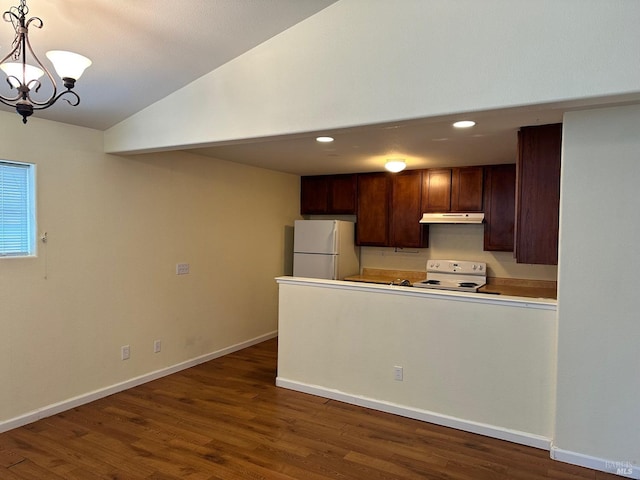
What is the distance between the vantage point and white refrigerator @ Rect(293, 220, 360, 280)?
5.56 metres

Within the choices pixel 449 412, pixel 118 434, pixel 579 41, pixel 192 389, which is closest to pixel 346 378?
pixel 449 412

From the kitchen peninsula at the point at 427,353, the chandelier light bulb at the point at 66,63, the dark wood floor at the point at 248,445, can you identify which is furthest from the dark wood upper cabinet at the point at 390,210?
the chandelier light bulb at the point at 66,63

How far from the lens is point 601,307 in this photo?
2713mm

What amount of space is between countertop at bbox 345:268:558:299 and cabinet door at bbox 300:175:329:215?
1103mm

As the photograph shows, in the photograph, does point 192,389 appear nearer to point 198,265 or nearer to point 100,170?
point 198,265

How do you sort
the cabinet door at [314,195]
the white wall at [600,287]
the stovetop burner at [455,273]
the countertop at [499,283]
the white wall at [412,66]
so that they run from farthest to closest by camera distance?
1. the cabinet door at [314,195]
2. the stovetop burner at [455,273]
3. the countertop at [499,283]
4. the white wall at [600,287]
5. the white wall at [412,66]

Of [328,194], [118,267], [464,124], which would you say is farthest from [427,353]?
[328,194]

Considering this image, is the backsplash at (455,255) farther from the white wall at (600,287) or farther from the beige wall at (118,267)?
the white wall at (600,287)

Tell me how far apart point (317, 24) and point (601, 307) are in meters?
2.52

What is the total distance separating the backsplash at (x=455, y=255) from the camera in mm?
5070

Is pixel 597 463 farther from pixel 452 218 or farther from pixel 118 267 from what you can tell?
pixel 118 267

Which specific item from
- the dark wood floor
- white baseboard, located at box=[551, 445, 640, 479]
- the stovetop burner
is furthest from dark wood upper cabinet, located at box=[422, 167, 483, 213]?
white baseboard, located at box=[551, 445, 640, 479]

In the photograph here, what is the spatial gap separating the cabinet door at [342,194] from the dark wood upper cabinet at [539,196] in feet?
9.47

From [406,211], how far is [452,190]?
634mm
